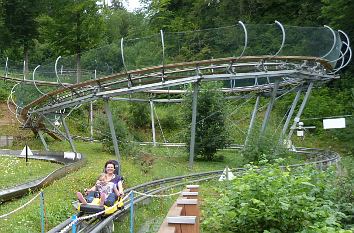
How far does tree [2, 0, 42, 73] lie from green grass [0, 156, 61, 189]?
27.1m

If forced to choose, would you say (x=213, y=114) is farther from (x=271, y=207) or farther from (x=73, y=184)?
(x=271, y=207)

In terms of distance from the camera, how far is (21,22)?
49625mm

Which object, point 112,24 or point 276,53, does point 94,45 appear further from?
point 112,24

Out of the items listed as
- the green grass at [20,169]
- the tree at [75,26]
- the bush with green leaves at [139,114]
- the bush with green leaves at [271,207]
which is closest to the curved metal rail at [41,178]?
the green grass at [20,169]

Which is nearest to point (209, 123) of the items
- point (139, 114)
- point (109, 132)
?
point (109, 132)

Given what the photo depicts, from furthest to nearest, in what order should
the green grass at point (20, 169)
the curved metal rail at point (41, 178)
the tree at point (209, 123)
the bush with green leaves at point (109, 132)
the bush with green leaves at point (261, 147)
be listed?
1. the bush with green leaves at point (109, 132)
2. the tree at point (209, 123)
3. the bush with green leaves at point (261, 147)
4. the green grass at point (20, 169)
5. the curved metal rail at point (41, 178)

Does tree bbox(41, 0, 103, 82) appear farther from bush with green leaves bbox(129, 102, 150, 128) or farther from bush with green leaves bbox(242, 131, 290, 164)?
bush with green leaves bbox(242, 131, 290, 164)

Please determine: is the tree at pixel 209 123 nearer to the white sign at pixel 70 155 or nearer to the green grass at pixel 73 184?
the green grass at pixel 73 184

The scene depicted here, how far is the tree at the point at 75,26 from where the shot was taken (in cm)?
3556

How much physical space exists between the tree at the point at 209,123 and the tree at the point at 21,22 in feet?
88.7

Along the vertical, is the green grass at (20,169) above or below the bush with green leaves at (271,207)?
below

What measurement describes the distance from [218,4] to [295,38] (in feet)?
103

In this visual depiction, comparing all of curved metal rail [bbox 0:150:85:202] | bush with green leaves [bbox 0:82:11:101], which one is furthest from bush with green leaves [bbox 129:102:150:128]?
curved metal rail [bbox 0:150:85:202]

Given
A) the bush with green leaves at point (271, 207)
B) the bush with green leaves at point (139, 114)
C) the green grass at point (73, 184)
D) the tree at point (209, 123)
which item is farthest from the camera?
the bush with green leaves at point (139, 114)
